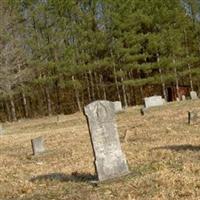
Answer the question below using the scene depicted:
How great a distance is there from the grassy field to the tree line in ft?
73.9

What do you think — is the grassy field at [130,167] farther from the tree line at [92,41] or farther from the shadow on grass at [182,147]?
the tree line at [92,41]

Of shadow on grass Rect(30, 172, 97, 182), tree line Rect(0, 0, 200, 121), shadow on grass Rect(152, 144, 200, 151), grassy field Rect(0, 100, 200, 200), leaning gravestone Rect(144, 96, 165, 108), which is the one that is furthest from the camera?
tree line Rect(0, 0, 200, 121)

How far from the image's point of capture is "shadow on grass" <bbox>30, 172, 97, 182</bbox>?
1054 centimetres

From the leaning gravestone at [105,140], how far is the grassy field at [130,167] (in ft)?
1.04

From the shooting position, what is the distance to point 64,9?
152 ft

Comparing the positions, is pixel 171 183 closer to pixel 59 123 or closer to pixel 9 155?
pixel 9 155

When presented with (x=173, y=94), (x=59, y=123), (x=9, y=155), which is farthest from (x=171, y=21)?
(x=9, y=155)

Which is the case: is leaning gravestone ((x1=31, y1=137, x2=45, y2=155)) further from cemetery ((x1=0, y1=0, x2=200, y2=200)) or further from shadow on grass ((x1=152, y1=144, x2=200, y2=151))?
shadow on grass ((x1=152, y1=144, x2=200, y2=151))

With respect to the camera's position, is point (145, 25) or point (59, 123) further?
point (145, 25)

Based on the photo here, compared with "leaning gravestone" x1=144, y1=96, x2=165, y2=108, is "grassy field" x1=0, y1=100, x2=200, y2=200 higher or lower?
lower

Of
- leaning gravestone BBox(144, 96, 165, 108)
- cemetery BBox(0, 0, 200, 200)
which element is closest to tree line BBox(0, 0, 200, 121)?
cemetery BBox(0, 0, 200, 200)

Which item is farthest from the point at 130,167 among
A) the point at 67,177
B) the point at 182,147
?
the point at 182,147

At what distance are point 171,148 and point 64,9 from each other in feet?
112

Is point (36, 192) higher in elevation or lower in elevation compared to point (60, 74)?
lower
